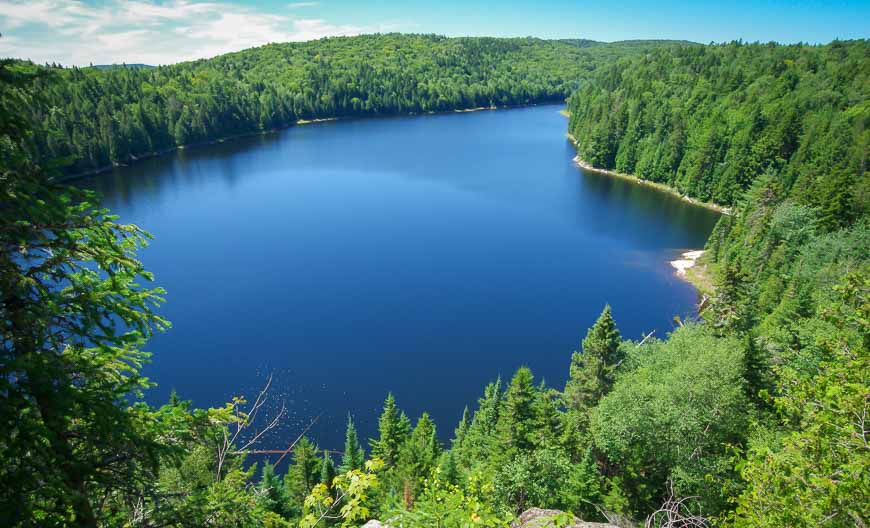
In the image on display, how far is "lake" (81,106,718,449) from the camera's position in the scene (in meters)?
35.5

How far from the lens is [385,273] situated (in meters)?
50.2

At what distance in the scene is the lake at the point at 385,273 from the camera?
35.5m

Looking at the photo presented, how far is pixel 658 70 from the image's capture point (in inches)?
4550

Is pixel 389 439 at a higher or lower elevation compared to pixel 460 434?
higher

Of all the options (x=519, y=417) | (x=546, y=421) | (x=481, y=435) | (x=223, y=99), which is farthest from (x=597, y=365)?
(x=223, y=99)

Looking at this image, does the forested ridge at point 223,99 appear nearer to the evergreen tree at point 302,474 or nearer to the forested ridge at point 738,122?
the evergreen tree at point 302,474

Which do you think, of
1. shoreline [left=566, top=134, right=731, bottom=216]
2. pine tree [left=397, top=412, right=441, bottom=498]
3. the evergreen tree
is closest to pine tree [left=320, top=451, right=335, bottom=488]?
the evergreen tree

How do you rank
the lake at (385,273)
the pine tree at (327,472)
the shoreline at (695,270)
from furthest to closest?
the shoreline at (695,270)
the lake at (385,273)
the pine tree at (327,472)

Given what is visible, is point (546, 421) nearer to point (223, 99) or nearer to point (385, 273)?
point (385, 273)

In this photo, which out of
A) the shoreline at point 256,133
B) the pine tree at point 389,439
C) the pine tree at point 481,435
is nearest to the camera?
the pine tree at point 481,435

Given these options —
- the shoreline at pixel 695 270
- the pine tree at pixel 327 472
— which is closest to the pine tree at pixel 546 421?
the pine tree at pixel 327 472

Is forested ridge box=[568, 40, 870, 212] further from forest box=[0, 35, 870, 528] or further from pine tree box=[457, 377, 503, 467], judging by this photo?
pine tree box=[457, 377, 503, 467]

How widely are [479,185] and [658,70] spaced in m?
64.8

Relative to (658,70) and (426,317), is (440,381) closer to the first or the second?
(426,317)
